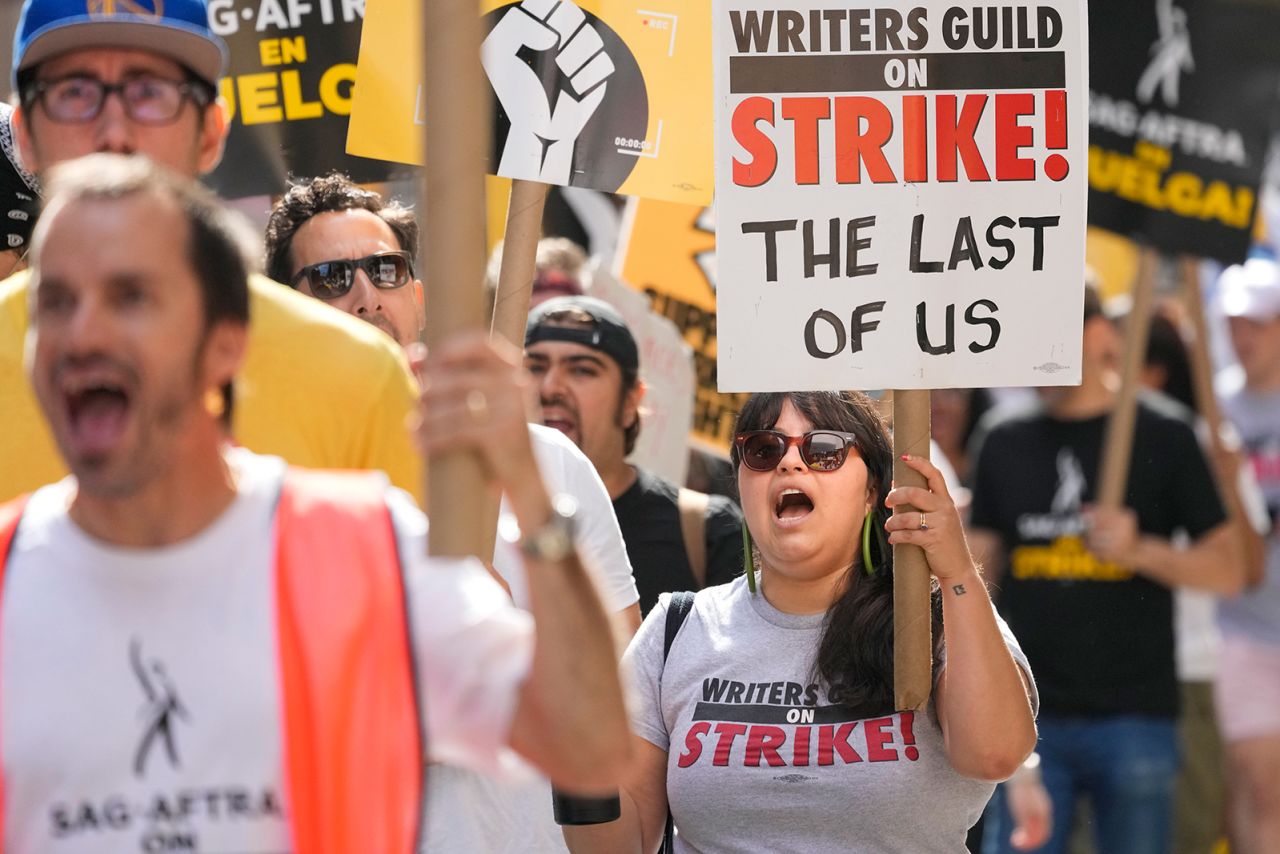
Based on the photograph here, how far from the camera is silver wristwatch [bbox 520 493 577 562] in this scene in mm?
2271

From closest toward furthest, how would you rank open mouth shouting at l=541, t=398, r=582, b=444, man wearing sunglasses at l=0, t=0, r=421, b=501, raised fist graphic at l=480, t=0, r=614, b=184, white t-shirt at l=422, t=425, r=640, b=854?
man wearing sunglasses at l=0, t=0, r=421, b=501
white t-shirt at l=422, t=425, r=640, b=854
raised fist graphic at l=480, t=0, r=614, b=184
open mouth shouting at l=541, t=398, r=582, b=444

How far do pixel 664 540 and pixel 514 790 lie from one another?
150 cm

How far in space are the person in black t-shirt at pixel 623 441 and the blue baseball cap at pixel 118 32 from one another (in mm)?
2194

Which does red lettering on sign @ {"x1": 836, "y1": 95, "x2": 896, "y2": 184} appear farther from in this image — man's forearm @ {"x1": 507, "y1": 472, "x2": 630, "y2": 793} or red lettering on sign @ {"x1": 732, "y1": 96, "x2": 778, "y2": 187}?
man's forearm @ {"x1": 507, "y1": 472, "x2": 630, "y2": 793}

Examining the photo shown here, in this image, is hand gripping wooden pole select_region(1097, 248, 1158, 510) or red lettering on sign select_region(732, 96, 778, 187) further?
hand gripping wooden pole select_region(1097, 248, 1158, 510)

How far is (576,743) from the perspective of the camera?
2.30m

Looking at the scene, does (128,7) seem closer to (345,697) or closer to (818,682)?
(345,697)

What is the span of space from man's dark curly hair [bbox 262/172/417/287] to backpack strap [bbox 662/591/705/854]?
0.98 metres

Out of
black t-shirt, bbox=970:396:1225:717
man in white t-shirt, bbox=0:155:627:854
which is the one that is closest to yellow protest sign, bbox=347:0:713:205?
man in white t-shirt, bbox=0:155:627:854

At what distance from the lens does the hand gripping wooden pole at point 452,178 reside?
7.64 feet

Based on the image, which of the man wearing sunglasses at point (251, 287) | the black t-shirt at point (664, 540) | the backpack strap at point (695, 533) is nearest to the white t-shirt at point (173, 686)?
the man wearing sunglasses at point (251, 287)

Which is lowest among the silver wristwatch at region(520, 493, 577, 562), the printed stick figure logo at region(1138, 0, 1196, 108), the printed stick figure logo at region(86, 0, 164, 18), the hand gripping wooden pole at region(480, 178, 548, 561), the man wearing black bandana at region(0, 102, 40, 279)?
the silver wristwatch at region(520, 493, 577, 562)

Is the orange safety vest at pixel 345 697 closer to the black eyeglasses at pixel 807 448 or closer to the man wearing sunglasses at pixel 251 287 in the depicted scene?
the man wearing sunglasses at pixel 251 287

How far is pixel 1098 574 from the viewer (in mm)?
6895
